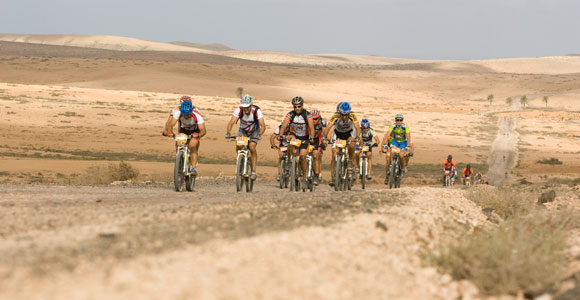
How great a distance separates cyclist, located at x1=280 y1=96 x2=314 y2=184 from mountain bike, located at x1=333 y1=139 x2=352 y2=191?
76 centimetres

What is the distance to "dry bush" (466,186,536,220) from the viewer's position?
41.8 ft

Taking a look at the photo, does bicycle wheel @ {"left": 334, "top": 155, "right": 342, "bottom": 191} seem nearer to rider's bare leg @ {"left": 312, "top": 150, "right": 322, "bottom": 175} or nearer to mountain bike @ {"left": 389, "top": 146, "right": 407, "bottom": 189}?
rider's bare leg @ {"left": 312, "top": 150, "right": 322, "bottom": 175}

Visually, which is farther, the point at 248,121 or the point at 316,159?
the point at 316,159

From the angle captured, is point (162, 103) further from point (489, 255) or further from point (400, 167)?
point (489, 255)

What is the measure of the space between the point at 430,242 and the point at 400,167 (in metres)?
9.36

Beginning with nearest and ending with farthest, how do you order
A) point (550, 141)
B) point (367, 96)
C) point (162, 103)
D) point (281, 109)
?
1. point (550, 141)
2. point (162, 103)
3. point (281, 109)
4. point (367, 96)

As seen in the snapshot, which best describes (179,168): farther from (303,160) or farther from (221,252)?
(221,252)

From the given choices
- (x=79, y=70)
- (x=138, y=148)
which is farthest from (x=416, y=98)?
(x=138, y=148)

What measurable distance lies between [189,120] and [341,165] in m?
3.81

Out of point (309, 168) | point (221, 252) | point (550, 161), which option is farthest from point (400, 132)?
point (550, 161)

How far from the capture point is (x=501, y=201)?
13344 millimetres

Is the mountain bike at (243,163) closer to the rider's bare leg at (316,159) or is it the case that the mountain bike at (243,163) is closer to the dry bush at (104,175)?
the rider's bare leg at (316,159)

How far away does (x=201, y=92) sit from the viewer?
10469cm

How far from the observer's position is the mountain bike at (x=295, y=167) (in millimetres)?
15000
